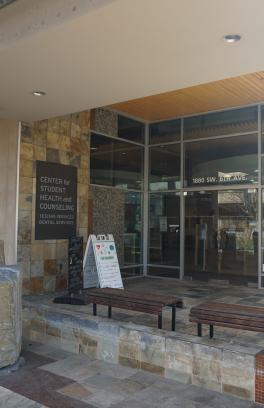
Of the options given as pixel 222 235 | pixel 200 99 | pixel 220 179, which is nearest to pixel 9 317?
pixel 222 235

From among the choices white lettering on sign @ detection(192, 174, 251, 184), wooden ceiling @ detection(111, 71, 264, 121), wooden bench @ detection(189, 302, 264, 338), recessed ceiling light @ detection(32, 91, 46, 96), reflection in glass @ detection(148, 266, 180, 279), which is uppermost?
wooden ceiling @ detection(111, 71, 264, 121)

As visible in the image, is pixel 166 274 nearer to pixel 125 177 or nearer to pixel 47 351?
pixel 125 177

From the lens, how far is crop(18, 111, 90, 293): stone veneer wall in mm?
7145

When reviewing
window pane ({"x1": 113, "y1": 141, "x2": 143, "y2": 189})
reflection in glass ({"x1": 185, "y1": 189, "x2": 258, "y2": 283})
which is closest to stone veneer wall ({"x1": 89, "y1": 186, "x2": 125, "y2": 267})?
window pane ({"x1": 113, "y1": 141, "x2": 143, "y2": 189})

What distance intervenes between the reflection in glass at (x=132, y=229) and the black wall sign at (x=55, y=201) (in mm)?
1893

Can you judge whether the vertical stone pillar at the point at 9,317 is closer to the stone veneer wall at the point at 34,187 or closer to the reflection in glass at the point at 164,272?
the stone veneer wall at the point at 34,187

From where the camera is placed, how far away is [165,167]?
1001 cm

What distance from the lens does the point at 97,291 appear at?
5.77 m

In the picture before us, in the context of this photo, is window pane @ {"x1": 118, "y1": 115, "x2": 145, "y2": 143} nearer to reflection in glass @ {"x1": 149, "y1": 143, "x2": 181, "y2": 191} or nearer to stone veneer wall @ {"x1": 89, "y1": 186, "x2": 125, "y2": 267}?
reflection in glass @ {"x1": 149, "y1": 143, "x2": 181, "y2": 191}

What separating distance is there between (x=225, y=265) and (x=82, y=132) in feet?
13.5

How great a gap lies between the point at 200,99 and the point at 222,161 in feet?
4.91

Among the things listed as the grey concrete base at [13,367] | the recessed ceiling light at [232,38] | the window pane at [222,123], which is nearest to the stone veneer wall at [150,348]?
the grey concrete base at [13,367]

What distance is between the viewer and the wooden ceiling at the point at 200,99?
7.53 meters

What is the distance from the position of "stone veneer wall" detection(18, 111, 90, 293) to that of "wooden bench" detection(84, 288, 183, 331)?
177 cm
